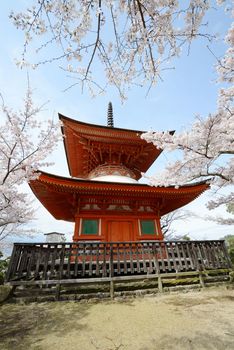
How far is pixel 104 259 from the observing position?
6125 millimetres

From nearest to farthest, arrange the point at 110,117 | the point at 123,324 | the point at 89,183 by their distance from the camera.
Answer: the point at 123,324, the point at 89,183, the point at 110,117

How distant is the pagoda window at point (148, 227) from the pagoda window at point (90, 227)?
2204 mm

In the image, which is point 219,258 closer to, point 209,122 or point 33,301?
point 209,122

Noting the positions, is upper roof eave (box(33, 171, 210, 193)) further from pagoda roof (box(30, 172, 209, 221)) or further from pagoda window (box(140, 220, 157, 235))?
pagoda window (box(140, 220, 157, 235))

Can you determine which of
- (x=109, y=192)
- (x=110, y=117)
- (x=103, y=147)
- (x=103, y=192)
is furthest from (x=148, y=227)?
(x=110, y=117)

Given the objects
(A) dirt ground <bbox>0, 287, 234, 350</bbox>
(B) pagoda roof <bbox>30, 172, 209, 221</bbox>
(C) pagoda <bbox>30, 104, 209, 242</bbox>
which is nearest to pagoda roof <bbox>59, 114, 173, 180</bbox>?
(C) pagoda <bbox>30, 104, 209, 242</bbox>

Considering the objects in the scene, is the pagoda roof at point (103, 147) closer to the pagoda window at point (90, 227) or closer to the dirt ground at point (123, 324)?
the pagoda window at point (90, 227)

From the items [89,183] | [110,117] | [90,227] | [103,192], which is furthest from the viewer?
[110,117]

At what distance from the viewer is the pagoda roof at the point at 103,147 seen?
31.9 feet

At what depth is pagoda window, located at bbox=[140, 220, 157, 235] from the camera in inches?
352

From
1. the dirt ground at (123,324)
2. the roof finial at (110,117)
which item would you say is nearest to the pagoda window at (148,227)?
the dirt ground at (123,324)

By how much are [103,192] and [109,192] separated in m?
0.26

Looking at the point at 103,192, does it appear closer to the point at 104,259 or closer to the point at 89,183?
the point at 89,183

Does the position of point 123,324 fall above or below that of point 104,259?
below
